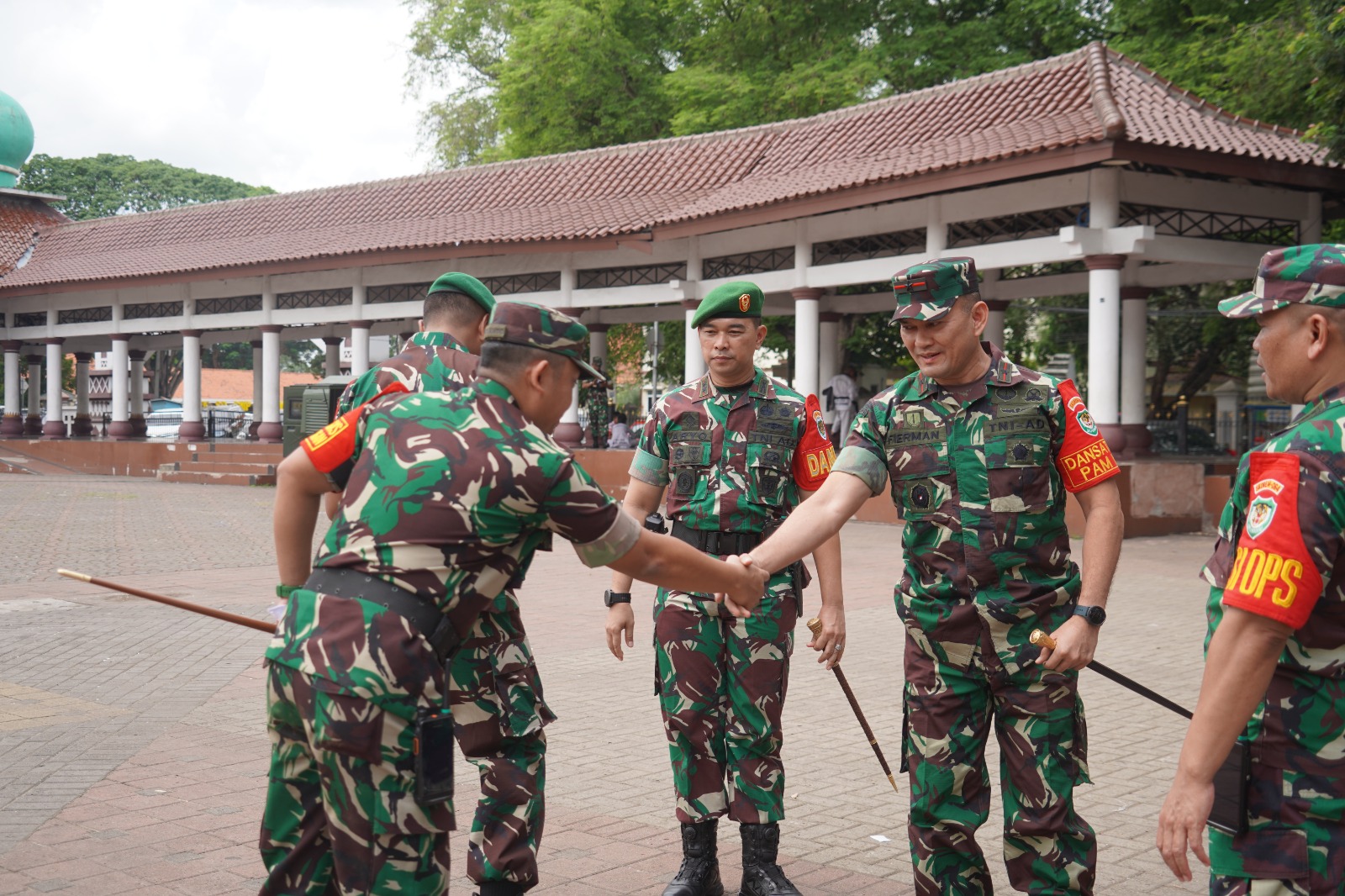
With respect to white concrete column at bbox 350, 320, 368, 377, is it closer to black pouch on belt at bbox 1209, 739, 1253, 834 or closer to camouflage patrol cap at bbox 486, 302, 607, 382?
camouflage patrol cap at bbox 486, 302, 607, 382

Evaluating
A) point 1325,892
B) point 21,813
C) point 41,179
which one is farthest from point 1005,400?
point 41,179

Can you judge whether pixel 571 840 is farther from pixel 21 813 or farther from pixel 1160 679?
pixel 1160 679

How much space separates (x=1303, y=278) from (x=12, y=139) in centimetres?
3968

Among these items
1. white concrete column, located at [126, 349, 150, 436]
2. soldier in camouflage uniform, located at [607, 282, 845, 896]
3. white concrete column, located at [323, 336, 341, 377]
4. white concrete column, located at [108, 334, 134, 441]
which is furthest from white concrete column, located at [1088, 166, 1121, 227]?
white concrete column, located at [126, 349, 150, 436]

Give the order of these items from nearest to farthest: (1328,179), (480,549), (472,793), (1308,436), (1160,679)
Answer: (1308,436)
(480,549)
(472,793)
(1160,679)
(1328,179)

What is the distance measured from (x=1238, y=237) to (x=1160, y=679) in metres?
10.5

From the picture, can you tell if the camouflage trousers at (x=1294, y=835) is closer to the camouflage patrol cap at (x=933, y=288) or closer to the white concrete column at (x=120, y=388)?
the camouflage patrol cap at (x=933, y=288)

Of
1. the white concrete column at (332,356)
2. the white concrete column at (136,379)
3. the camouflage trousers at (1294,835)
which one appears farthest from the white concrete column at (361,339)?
the camouflage trousers at (1294,835)

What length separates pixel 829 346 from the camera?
75.2 feet

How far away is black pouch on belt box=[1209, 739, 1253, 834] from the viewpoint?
96.5 inches

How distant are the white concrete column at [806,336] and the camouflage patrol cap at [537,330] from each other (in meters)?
16.0

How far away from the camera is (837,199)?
658 inches

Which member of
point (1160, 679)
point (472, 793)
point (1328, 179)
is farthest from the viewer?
point (1328, 179)

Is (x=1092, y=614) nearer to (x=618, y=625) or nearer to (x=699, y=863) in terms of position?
(x=699, y=863)
